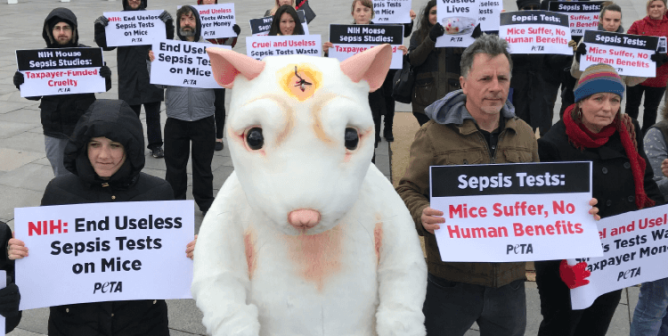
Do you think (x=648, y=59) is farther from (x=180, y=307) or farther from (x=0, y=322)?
(x=0, y=322)

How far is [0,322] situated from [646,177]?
3.29m

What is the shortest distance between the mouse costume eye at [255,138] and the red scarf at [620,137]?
183 cm

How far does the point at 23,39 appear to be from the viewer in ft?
49.4

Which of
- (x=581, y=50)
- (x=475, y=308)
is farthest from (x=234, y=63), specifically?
(x=581, y=50)

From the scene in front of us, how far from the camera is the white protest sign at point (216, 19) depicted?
7.29 m

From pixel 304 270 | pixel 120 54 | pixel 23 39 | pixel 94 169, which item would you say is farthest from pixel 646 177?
pixel 23 39

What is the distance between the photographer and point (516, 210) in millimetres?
2615

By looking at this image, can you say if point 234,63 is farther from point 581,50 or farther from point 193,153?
point 581,50

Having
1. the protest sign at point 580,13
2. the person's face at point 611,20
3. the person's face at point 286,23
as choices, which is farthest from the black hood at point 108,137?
the protest sign at point 580,13

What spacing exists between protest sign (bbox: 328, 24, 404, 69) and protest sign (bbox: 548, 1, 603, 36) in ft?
7.92

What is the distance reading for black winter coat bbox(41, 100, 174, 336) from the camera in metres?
2.66

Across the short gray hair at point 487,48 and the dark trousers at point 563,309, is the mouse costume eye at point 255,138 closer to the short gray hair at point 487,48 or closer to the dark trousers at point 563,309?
the short gray hair at point 487,48

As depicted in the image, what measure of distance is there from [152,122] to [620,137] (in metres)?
5.48

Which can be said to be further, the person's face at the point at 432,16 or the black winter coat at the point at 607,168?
the person's face at the point at 432,16
